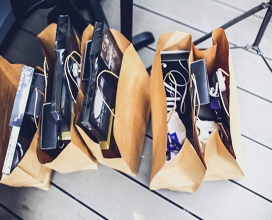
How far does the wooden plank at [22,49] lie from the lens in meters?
1.26

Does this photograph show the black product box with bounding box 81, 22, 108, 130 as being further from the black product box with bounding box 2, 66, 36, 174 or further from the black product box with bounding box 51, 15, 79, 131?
the black product box with bounding box 2, 66, 36, 174

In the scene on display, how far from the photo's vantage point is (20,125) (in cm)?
92

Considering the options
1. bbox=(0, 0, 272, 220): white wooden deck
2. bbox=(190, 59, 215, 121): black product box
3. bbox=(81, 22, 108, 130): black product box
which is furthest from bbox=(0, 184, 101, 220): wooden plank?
bbox=(190, 59, 215, 121): black product box

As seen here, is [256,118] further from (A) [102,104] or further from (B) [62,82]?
(B) [62,82]

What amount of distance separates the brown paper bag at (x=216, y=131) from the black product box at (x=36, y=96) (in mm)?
432

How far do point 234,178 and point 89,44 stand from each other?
550 mm

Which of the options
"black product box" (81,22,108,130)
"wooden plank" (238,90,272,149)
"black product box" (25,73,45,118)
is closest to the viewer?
"black product box" (81,22,108,130)

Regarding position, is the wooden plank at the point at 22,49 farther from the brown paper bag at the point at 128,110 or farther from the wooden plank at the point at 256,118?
the wooden plank at the point at 256,118

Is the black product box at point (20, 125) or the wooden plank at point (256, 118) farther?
A: the wooden plank at point (256, 118)

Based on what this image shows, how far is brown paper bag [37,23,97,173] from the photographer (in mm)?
849

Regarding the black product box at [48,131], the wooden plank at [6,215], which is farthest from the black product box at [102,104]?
the wooden plank at [6,215]

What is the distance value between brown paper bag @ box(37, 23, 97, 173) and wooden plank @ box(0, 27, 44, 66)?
0.29 m

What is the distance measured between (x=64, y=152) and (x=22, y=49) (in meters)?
0.60

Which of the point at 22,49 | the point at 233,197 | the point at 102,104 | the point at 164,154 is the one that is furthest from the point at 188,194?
the point at 22,49
